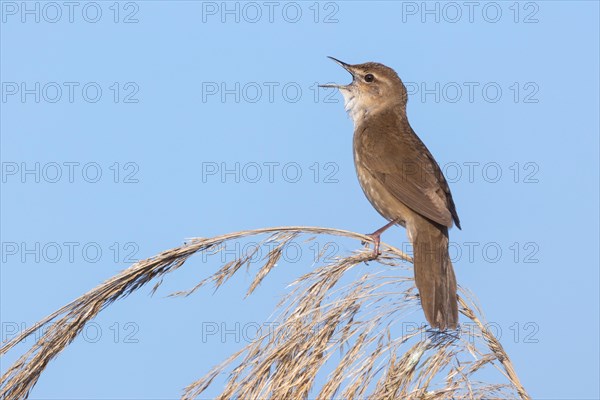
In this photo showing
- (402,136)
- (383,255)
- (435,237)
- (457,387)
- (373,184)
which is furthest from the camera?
(402,136)

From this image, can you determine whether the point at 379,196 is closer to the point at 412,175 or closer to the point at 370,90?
the point at 412,175

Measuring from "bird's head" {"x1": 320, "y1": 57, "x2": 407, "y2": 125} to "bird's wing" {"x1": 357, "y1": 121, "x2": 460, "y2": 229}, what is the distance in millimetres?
373

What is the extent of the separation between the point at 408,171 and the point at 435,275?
1.34 meters

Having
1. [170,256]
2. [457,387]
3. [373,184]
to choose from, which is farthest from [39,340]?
[373,184]

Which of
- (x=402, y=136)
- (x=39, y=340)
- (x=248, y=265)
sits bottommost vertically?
(x=39, y=340)

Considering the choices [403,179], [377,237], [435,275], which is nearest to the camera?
[435,275]

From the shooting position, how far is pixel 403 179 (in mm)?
5281

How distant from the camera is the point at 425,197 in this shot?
16.6 ft

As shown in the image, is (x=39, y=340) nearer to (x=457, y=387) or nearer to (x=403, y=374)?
(x=403, y=374)

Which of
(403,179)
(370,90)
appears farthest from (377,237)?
(370,90)

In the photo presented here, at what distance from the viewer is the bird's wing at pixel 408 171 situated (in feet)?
16.4

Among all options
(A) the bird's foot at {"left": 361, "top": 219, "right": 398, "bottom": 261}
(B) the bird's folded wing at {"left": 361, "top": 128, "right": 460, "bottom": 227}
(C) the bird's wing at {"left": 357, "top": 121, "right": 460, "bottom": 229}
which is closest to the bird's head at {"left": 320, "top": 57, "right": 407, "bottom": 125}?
(C) the bird's wing at {"left": 357, "top": 121, "right": 460, "bottom": 229}

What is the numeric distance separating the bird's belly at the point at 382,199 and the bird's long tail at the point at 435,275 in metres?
0.18

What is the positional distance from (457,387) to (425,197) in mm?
2243
